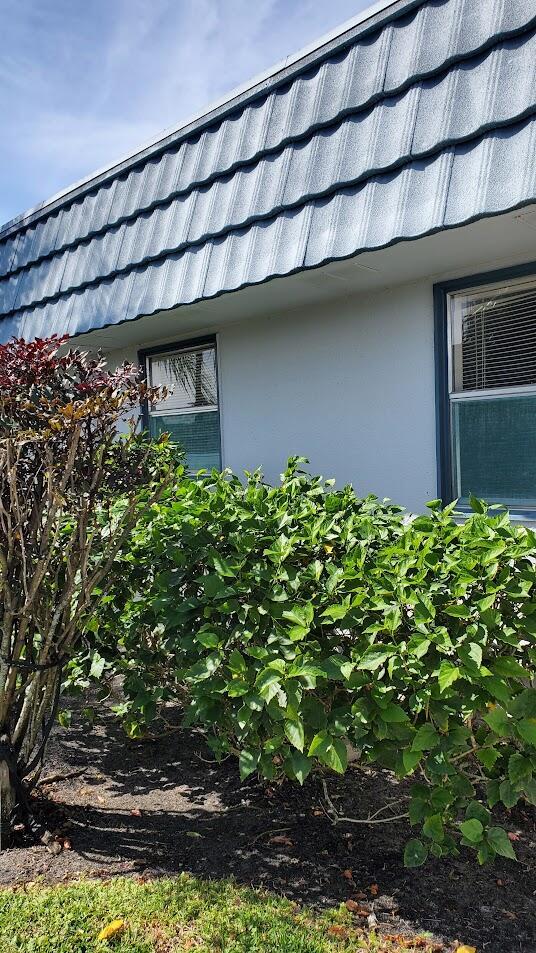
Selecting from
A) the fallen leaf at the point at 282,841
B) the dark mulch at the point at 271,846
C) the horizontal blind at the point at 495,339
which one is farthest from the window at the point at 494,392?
the fallen leaf at the point at 282,841

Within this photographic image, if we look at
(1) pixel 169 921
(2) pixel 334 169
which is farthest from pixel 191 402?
(1) pixel 169 921

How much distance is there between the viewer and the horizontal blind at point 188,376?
18.0 feet

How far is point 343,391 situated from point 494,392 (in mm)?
1025

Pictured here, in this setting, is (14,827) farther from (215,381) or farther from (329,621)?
(215,381)

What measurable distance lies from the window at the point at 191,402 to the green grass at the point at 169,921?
3367mm

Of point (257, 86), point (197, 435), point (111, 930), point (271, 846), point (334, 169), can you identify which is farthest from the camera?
point (197, 435)

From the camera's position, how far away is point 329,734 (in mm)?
2445

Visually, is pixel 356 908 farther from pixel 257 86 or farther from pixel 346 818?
pixel 257 86

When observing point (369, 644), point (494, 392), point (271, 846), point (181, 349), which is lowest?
point (271, 846)

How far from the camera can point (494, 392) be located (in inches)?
147

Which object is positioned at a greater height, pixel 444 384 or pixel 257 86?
pixel 257 86

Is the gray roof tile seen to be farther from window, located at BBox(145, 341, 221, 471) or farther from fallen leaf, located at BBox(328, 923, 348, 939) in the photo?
fallen leaf, located at BBox(328, 923, 348, 939)

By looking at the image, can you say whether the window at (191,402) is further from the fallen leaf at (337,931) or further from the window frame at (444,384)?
the fallen leaf at (337,931)

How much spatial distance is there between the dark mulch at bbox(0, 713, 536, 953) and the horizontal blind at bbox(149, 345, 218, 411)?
2915 millimetres
